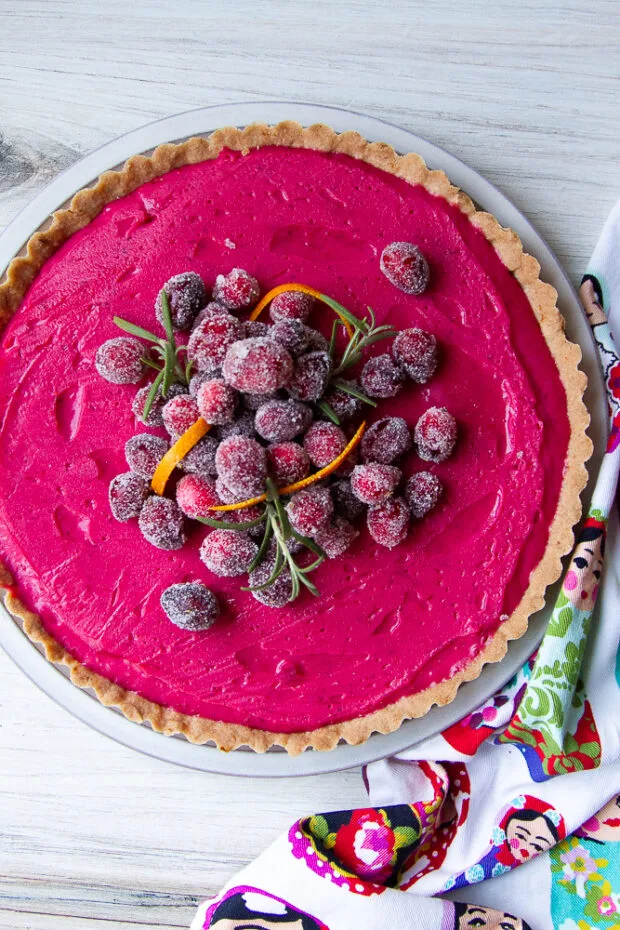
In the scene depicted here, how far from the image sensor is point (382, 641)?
6.27 ft

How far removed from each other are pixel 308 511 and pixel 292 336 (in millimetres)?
382

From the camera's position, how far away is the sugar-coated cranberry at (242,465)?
1.66 metres

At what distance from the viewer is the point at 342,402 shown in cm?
180

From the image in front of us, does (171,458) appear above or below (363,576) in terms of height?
above

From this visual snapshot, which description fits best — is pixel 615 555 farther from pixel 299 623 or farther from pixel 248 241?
pixel 248 241

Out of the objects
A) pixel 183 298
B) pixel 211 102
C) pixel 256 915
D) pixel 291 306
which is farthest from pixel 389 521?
pixel 211 102

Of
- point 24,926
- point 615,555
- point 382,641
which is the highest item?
point 615,555

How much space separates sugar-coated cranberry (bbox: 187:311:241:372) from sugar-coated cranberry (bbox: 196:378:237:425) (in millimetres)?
61

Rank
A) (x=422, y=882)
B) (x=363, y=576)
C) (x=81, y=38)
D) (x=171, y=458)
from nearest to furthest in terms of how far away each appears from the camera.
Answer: (x=171, y=458)
(x=363, y=576)
(x=422, y=882)
(x=81, y=38)

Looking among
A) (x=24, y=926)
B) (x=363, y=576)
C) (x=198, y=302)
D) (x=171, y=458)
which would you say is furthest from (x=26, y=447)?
(x=24, y=926)

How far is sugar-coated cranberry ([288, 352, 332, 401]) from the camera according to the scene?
5.69ft

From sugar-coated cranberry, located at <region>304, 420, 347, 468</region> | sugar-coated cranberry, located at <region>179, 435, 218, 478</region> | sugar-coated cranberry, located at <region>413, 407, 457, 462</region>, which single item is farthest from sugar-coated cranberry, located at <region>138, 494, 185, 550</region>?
sugar-coated cranberry, located at <region>413, 407, 457, 462</region>

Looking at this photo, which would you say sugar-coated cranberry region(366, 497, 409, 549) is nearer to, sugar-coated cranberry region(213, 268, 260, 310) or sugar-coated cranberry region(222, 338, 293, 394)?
sugar-coated cranberry region(222, 338, 293, 394)

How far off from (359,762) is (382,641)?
31 centimetres
